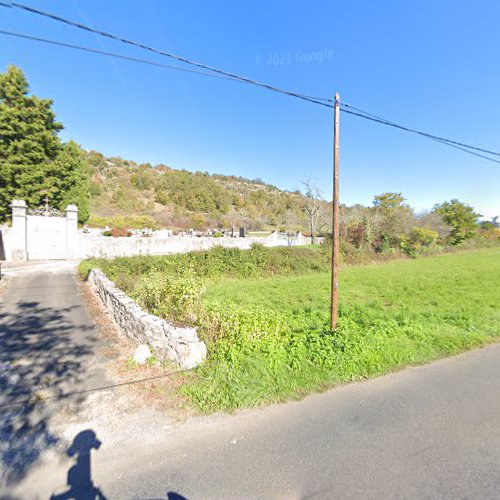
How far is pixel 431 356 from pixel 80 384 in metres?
5.70

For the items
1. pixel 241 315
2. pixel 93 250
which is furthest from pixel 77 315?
pixel 93 250

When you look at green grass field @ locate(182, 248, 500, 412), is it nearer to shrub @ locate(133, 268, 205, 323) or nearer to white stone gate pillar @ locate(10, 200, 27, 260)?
shrub @ locate(133, 268, 205, 323)

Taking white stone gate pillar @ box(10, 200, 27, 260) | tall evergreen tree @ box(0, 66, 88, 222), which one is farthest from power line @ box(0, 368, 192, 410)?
tall evergreen tree @ box(0, 66, 88, 222)

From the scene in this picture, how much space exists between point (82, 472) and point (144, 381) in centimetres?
136

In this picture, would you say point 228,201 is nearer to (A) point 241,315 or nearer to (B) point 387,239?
(B) point 387,239

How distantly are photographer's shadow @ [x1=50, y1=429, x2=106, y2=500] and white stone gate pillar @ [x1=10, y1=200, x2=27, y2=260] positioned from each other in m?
16.5

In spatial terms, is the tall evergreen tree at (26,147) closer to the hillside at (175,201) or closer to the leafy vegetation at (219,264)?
the leafy vegetation at (219,264)

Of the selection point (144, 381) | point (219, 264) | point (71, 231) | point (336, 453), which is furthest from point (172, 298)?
point (71, 231)

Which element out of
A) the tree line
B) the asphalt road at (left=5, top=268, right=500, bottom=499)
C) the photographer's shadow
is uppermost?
the tree line

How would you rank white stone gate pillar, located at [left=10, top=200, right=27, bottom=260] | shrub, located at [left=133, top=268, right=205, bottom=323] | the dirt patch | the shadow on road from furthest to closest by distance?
white stone gate pillar, located at [left=10, top=200, right=27, bottom=260], shrub, located at [left=133, top=268, right=205, bottom=323], the dirt patch, the shadow on road

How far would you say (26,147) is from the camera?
1719 cm

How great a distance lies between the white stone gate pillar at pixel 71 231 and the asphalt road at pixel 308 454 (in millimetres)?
16361

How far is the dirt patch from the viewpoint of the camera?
10.3ft

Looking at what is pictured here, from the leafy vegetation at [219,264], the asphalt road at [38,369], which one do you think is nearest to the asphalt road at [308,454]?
the asphalt road at [38,369]
